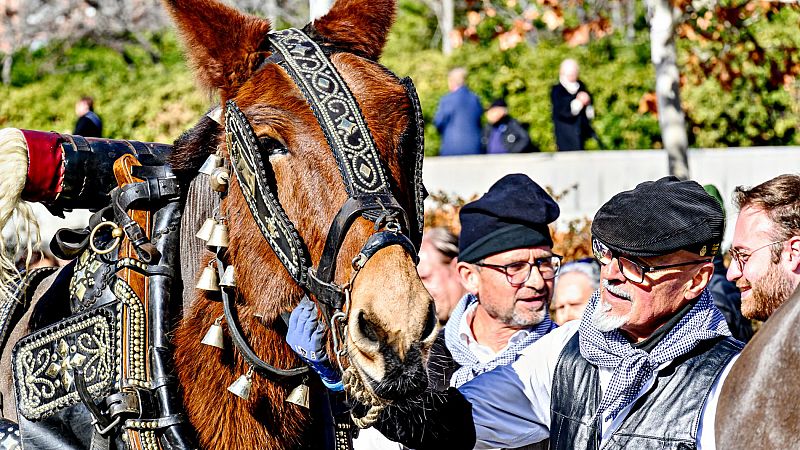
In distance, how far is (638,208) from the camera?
3188 mm

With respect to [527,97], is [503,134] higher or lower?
lower

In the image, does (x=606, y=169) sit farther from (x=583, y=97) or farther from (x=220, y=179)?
(x=220, y=179)

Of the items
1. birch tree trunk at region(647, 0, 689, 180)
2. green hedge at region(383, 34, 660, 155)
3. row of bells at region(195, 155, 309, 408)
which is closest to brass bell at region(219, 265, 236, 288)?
row of bells at region(195, 155, 309, 408)

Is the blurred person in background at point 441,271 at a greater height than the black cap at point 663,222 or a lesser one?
lesser

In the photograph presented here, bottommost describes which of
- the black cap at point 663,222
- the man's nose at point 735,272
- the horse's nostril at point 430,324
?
the man's nose at point 735,272

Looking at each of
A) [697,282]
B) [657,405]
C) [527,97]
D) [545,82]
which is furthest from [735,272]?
[545,82]

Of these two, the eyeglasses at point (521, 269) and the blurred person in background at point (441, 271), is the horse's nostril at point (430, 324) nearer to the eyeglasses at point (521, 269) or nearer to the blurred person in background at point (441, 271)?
the eyeglasses at point (521, 269)

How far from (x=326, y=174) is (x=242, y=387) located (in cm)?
66

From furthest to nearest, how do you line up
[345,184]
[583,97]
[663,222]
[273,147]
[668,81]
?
[583,97]
[668,81]
[663,222]
[273,147]
[345,184]

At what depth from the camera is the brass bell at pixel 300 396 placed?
3.10 meters

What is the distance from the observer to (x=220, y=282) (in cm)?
309

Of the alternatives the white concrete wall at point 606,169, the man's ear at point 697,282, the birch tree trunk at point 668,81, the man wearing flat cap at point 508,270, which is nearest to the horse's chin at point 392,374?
the man's ear at point 697,282

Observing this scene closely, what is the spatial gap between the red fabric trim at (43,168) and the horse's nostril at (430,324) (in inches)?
55.4

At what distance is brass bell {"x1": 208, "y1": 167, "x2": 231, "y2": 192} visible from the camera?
10.3 feet
